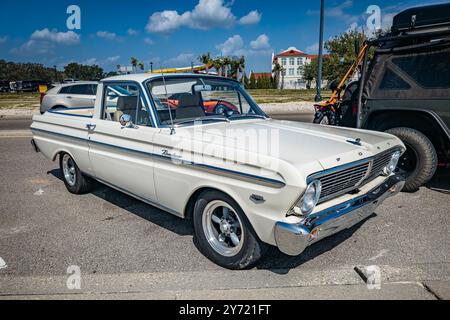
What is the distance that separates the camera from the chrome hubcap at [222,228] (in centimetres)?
310

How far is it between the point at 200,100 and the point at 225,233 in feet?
5.91

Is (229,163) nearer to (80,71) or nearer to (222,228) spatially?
(222,228)

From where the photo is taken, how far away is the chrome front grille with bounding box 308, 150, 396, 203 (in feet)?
9.09

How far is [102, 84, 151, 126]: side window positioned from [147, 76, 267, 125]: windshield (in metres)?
0.21

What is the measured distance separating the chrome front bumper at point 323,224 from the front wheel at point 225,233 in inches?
14.3

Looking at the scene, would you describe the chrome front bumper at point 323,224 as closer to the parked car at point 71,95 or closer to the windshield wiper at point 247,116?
the windshield wiper at point 247,116

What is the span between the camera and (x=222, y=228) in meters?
3.16

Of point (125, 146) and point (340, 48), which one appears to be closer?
point (125, 146)

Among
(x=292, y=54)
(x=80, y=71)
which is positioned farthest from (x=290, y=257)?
(x=292, y=54)

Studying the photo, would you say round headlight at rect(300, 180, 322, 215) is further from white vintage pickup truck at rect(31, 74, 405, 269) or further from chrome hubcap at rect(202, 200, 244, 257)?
chrome hubcap at rect(202, 200, 244, 257)

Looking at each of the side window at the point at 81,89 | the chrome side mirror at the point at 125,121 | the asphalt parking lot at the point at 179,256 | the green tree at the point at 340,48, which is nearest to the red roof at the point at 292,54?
the green tree at the point at 340,48

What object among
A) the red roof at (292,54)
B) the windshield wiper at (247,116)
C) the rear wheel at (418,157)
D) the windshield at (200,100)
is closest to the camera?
the windshield at (200,100)

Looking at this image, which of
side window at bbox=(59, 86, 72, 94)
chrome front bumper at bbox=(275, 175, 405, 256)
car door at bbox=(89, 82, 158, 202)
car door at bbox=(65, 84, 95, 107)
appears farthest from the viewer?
side window at bbox=(59, 86, 72, 94)

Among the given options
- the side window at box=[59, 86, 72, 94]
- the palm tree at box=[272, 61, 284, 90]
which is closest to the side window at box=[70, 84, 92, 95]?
the side window at box=[59, 86, 72, 94]
